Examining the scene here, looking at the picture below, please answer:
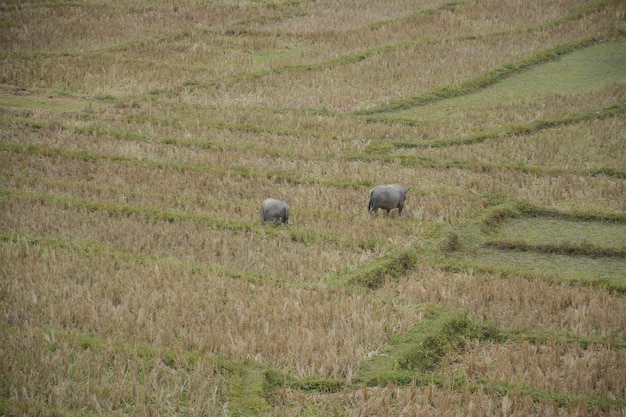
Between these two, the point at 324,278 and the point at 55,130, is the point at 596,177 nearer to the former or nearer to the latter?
the point at 324,278

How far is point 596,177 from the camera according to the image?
10.6m

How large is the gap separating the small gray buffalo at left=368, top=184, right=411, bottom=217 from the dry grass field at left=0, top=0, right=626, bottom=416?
0.20 metres

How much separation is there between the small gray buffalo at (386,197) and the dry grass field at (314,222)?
0.64ft

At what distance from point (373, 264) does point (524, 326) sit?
5.54ft

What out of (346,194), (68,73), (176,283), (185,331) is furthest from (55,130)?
(185,331)

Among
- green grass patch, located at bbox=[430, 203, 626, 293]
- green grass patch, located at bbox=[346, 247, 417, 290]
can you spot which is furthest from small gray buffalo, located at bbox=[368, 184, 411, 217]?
green grass patch, located at bbox=[346, 247, 417, 290]

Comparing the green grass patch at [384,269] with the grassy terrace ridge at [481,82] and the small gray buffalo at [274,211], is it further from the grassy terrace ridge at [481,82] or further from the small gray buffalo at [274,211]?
the grassy terrace ridge at [481,82]

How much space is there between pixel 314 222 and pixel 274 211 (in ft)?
1.82

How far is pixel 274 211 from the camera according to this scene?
8.68 m

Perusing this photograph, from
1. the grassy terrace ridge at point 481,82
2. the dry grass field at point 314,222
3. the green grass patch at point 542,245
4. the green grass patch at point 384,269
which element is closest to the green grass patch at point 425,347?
the dry grass field at point 314,222

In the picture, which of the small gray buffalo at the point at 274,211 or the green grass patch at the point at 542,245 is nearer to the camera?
the green grass patch at the point at 542,245

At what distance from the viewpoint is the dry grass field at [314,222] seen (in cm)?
552

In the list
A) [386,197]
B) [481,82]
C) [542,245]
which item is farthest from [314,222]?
[481,82]

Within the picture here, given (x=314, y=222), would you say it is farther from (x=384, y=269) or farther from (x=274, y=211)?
→ (x=384, y=269)
